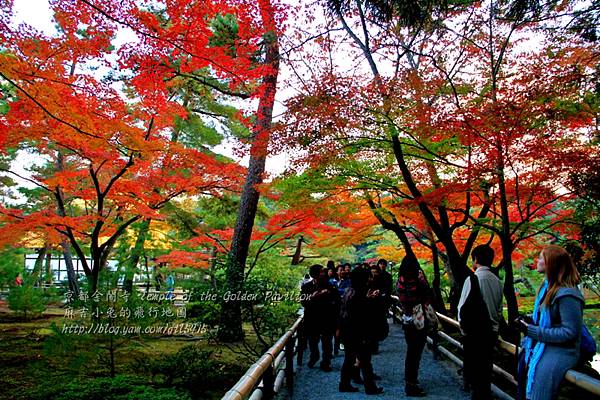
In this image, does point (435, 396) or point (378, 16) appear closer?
point (435, 396)

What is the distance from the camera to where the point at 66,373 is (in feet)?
21.2

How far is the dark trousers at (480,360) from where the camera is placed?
161 inches

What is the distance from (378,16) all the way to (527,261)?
1650cm

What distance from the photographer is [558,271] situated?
2.53 metres

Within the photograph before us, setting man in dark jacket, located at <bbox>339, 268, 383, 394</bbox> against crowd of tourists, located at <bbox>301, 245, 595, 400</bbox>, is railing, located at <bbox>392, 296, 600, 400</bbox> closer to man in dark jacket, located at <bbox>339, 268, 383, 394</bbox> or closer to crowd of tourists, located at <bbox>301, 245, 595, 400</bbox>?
crowd of tourists, located at <bbox>301, 245, 595, 400</bbox>

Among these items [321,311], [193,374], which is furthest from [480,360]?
[193,374]

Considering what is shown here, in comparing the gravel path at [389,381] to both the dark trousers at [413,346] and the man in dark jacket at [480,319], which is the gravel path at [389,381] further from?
the man in dark jacket at [480,319]

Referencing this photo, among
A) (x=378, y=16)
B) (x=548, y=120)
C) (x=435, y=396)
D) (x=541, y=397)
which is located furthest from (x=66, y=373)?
(x=548, y=120)

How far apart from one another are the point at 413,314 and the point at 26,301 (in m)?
Result: 14.6

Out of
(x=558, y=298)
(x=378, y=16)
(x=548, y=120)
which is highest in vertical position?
(x=378, y=16)

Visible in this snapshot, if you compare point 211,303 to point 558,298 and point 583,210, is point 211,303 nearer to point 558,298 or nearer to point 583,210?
point 558,298

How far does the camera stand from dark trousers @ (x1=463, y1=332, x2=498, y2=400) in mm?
4078

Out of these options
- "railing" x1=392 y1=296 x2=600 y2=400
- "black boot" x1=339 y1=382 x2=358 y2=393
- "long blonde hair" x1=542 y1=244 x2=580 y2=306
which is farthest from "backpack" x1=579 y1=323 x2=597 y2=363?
"black boot" x1=339 y1=382 x2=358 y2=393

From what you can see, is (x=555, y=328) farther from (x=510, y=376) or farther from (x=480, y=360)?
(x=510, y=376)
